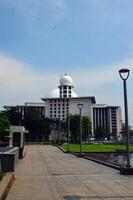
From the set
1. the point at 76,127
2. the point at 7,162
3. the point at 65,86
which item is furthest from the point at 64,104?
the point at 7,162

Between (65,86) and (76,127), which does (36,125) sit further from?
(65,86)

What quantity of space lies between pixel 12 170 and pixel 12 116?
334 feet

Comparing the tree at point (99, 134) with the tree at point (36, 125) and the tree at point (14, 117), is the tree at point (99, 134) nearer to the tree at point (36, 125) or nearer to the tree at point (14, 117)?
the tree at point (36, 125)

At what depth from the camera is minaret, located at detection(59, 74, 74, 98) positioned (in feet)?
623

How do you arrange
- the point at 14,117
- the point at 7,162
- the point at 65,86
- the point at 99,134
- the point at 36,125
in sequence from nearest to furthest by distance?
1. the point at 7,162
2. the point at 14,117
3. the point at 36,125
4. the point at 99,134
5. the point at 65,86

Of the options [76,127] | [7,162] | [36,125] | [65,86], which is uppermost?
[65,86]

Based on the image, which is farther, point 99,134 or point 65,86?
point 65,86

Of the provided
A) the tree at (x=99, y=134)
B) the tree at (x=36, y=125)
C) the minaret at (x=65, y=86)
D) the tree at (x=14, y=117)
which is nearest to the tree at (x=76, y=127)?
the tree at (x=36, y=125)

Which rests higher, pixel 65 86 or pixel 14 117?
pixel 65 86

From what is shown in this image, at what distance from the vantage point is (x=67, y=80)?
192 metres

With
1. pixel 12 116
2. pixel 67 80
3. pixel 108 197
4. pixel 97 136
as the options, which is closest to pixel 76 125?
pixel 12 116

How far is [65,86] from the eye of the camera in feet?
626

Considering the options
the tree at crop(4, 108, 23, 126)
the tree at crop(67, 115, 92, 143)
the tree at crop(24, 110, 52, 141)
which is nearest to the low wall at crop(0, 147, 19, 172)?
the tree at crop(4, 108, 23, 126)

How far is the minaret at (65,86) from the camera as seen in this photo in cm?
A: 19000
